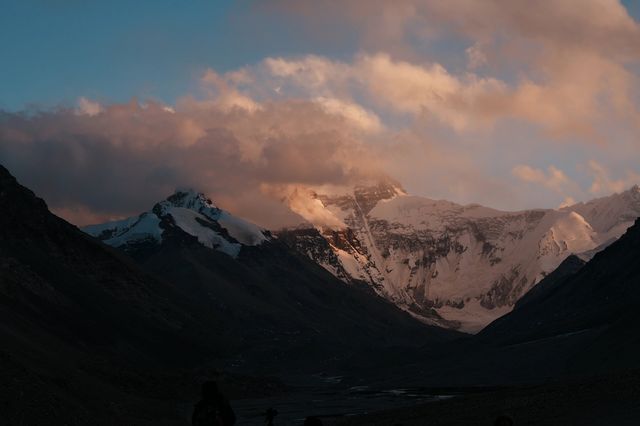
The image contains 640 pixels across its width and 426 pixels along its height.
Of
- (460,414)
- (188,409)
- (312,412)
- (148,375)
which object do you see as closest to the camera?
(460,414)

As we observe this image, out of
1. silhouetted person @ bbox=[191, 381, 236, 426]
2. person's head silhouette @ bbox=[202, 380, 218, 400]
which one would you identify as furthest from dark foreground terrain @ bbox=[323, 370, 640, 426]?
silhouetted person @ bbox=[191, 381, 236, 426]

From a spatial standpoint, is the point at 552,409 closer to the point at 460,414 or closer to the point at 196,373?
the point at 460,414

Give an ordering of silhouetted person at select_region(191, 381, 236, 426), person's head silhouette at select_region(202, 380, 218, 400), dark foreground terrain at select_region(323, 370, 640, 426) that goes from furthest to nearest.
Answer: dark foreground terrain at select_region(323, 370, 640, 426)
person's head silhouette at select_region(202, 380, 218, 400)
silhouetted person at select_region(191, 381, 236, 426)

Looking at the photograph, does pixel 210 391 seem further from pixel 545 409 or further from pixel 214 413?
pixel 545 409

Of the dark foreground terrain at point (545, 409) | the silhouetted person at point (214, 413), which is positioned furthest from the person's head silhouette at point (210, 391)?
the dark foreground terrain at point (545, 409)

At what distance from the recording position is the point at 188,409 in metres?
149

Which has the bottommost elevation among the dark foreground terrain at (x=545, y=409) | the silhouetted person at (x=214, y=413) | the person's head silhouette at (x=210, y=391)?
the dark foreground terrain at (x=545, y=409)

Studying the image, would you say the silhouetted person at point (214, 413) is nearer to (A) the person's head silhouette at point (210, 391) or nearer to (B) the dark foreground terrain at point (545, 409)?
(A) the person's head silhouette at point (210, 391)

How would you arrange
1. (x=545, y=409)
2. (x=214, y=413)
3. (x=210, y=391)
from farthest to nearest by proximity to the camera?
(x=545, y=409)
(x=210, y=391)
(x=214, y=413)

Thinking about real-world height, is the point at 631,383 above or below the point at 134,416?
above

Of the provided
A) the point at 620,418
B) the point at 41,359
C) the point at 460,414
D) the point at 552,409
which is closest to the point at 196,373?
the point at 41,359

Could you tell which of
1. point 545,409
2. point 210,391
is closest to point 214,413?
point 210,391

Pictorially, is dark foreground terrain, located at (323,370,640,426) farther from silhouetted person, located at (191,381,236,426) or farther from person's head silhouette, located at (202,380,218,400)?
silhouetted person, located at (191,381,236,426)

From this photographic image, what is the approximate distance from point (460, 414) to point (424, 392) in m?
74.5
